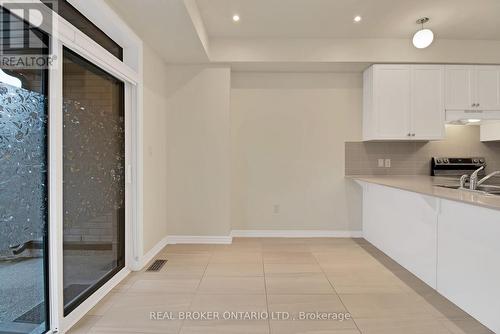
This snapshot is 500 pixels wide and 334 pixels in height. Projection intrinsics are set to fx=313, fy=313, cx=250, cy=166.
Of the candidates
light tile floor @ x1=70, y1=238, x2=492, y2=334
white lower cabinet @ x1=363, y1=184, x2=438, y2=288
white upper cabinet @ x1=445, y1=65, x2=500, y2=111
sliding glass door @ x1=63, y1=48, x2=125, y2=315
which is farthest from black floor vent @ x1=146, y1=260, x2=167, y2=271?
white upper cabinet @ x1=445, y1=65, x2=500, y2=111

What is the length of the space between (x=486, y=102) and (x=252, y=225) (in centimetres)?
349

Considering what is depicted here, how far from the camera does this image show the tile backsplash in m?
4.45

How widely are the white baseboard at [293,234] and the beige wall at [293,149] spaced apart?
0.23ft

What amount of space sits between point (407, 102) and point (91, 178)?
12.4ft

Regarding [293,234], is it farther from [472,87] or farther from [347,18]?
[472,87]

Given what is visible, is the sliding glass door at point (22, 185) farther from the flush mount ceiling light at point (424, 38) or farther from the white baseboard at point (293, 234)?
the flush mount ceiling light at point (424, 38)

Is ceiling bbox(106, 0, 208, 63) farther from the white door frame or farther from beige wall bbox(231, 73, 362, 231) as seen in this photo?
beige wall bbox(231, 73, 362, 231)

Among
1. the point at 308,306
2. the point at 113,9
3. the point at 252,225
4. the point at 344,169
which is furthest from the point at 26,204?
the point at 344,169

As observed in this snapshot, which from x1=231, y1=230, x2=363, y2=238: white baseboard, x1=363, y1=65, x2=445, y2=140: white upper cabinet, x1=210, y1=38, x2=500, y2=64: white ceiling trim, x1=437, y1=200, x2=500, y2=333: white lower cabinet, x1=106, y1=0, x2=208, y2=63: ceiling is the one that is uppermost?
x1=210, y1=38, x2=500, y2=64: white ceiling trim

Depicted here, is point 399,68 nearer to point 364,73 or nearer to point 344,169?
point 364,73

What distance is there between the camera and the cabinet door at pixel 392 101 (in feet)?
13.4

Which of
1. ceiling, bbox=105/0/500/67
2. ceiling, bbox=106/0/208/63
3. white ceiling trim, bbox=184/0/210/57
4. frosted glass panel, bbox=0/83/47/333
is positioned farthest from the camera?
ceiling, bbox=105/0/500/67

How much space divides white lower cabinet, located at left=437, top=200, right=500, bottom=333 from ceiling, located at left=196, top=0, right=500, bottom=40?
2.07m

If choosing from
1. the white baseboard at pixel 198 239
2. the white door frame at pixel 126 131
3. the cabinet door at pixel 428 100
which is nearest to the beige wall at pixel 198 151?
the white baseboard at pixel 198 239
